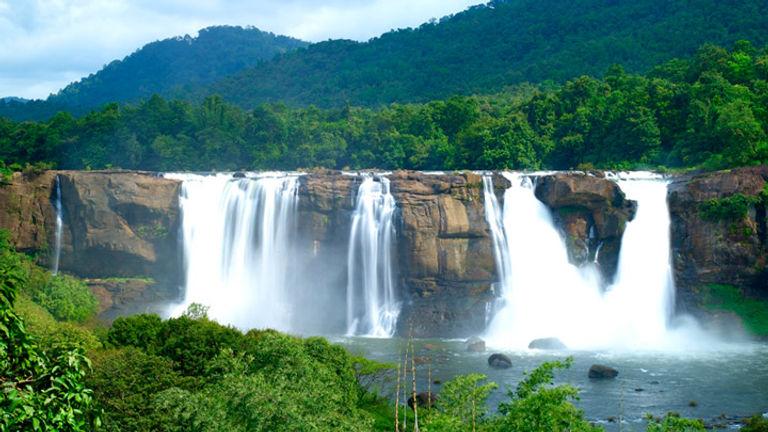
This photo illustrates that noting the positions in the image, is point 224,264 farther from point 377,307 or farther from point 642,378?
point 642,378

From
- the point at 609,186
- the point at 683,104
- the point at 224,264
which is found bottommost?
the point at 224,264

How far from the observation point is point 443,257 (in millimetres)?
51250

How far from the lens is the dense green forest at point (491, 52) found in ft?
305

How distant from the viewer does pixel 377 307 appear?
2057 inches

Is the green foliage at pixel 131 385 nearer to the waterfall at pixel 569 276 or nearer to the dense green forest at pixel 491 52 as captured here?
the waterfall at pixel 569 276

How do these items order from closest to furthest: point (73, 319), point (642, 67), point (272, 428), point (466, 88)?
1. point (272, 428)
2. point (73, 319)
3. point (642, 67)
4. point (466, 88)

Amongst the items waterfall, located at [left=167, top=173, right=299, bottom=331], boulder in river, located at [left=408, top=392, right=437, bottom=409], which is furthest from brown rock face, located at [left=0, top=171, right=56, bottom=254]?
boulder in river, located at [left=408, top=392, right=437, bottom=409]

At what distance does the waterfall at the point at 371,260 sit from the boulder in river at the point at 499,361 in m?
11.2

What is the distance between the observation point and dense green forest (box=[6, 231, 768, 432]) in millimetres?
10867

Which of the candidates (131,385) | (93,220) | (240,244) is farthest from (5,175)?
(131,385)

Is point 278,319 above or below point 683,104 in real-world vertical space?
below

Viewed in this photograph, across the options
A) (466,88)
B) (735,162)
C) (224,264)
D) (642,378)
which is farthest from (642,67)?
(642,378)

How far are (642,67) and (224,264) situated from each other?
5182 centimetres

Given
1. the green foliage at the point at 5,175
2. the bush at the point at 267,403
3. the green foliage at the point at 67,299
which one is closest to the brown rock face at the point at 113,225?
the green foliage at the point at 67,299
